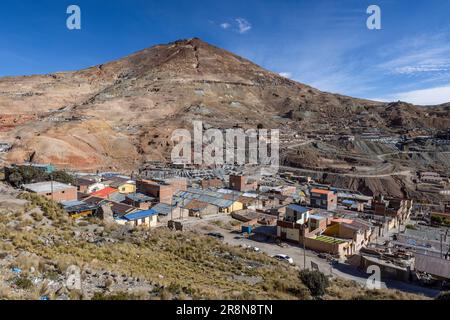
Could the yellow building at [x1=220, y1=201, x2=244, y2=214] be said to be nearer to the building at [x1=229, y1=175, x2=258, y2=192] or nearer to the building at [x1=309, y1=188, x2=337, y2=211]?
the building at [x1=229, y1=175, x2=258, y2=192]

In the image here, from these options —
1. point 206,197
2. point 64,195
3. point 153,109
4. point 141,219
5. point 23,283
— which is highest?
point 153,109

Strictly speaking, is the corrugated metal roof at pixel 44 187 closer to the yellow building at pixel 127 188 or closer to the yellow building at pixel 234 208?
the yellow building at pixel 127 188

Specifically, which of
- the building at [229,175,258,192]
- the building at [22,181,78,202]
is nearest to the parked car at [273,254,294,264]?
the building at [22,181,78,202]

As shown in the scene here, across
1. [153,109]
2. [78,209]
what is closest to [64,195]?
[78,209]

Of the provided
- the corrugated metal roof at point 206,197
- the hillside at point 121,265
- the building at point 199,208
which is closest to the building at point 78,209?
the hillside at point 121,265

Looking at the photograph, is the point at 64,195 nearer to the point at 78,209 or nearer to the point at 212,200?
the point at 78,209
